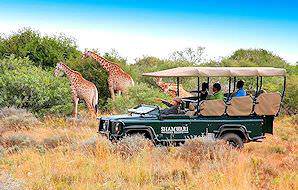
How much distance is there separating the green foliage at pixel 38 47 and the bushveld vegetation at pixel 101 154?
5.16 metres

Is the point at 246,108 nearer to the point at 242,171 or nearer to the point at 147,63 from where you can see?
the point at 242,171

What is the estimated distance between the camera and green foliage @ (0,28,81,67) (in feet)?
89.6

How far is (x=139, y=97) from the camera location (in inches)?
802

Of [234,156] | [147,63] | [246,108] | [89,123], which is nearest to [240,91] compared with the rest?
[246,108]

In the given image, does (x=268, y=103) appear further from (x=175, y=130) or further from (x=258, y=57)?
(x=258, y=57)

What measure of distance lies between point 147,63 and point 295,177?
3314 cm

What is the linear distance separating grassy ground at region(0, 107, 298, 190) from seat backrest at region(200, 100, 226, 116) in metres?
1.46

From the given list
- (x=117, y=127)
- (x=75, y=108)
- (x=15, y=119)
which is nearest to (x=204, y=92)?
(x=117, y=127)

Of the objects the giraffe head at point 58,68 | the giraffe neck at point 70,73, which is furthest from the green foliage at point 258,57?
the giraffe neck at point 70,73

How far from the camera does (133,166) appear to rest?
9570 mm

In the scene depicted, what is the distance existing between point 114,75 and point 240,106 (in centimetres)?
917

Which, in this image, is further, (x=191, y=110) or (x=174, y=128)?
(x=191, y=110)

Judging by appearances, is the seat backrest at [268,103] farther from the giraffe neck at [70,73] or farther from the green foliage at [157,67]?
the green foliage at [157,67]

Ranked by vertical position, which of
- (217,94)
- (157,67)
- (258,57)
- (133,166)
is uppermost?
(258,57)
